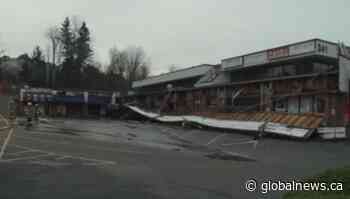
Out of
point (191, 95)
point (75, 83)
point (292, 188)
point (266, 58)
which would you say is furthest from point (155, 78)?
point (292, 188)

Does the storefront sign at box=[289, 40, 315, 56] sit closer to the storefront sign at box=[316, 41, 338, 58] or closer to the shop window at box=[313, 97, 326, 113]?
the storefront sign at box=[316, 41, 338, 58]

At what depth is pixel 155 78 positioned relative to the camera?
53219 mm

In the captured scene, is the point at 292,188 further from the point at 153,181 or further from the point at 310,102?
the point at 310,102

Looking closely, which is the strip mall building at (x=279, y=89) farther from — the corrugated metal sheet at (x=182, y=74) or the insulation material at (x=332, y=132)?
the insulation material at (x=332, y=132)

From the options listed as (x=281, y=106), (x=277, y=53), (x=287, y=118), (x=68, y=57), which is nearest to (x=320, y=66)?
(x=277, y=53)

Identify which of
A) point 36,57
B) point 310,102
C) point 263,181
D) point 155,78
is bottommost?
point 263,181

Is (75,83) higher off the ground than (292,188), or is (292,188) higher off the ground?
(75,83)

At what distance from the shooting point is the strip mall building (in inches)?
861

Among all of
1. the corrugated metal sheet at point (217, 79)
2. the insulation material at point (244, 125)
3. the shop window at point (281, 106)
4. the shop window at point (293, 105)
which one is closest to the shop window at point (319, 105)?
the shop window at point (293, 105)

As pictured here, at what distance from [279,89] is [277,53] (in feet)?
15.2

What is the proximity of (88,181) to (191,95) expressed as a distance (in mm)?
29223
